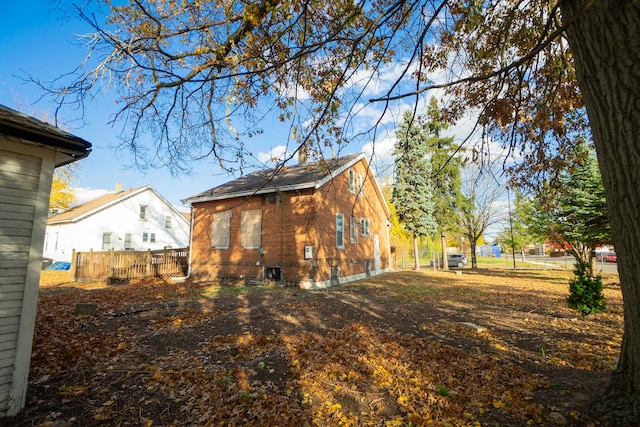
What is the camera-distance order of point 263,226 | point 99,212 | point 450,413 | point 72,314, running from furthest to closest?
point 99,212 → point 263,226 → point 72,314 → point 450,413

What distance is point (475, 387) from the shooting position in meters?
4.10

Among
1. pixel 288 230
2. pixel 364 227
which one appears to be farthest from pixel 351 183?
pixel 288 230

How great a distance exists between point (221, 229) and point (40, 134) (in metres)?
14.3

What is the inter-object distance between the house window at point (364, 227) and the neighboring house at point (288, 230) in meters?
0.07

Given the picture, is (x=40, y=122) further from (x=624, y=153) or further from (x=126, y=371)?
(x=624, y=153)

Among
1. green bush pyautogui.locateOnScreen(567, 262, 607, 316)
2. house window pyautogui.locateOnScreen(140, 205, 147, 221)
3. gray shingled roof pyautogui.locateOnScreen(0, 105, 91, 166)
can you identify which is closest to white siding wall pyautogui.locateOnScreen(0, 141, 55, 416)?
gray shingled roof pyautogui.locateOnScreen(0, 105, 91, 166)

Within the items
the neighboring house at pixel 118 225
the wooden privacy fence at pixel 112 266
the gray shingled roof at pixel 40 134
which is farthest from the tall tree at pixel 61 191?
the gray shingled roof at pixel 40 134

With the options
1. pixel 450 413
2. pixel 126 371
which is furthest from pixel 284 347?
pixel 450 413

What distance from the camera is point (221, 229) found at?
1778 centimetres

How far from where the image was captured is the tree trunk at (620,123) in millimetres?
2381

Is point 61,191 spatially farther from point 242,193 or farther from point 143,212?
point 242,193

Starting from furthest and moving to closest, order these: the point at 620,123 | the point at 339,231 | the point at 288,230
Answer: the point at 339,231 → the point at 288,230 → the point at 620,123

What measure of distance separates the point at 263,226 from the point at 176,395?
39.9 feet

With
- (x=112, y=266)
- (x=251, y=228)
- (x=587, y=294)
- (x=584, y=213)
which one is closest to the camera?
(x=587, y=294)
